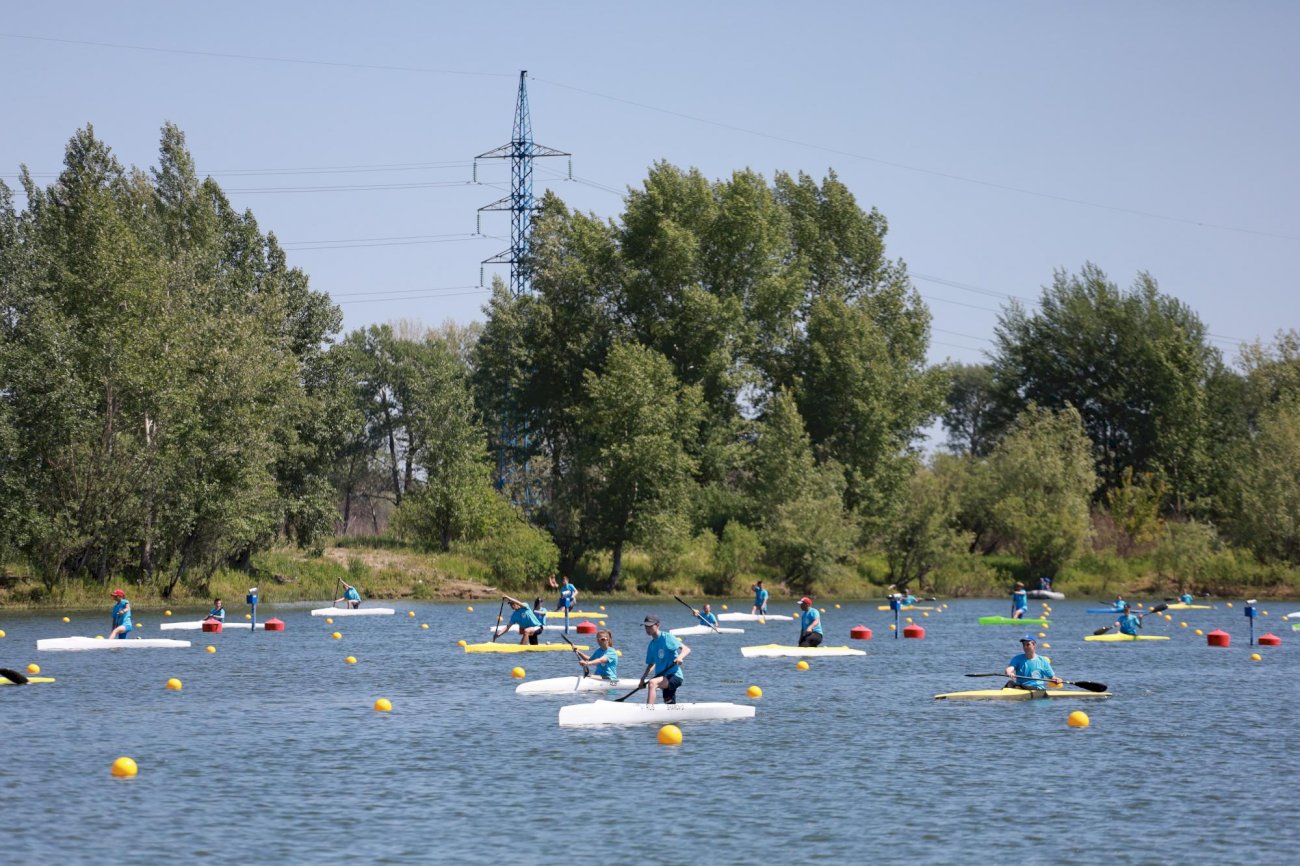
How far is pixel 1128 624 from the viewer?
43.8 meters

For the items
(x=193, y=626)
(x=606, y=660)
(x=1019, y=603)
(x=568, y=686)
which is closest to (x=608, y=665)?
(x=606, y=660)

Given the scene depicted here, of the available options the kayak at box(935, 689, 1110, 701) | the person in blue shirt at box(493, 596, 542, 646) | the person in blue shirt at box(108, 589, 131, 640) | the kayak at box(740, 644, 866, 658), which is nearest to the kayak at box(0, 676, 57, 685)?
the person in blue shirt at box(108, 589, 131, 640)

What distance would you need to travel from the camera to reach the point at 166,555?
53594 mm

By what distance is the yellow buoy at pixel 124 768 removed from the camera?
718 inches

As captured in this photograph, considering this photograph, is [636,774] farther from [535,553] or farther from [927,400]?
[927,400]

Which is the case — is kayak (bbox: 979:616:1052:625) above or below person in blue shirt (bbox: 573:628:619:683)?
below

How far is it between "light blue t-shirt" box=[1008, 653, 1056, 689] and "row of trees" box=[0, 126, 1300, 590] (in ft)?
108

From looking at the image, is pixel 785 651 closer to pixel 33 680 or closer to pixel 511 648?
pixel 511 648

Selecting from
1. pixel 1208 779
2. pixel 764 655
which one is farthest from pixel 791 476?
pixel 1208 779

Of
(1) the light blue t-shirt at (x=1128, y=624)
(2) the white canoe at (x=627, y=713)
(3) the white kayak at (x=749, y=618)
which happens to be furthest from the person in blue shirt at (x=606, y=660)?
(1) the light blue t-shirt at (x=1128, y=624)

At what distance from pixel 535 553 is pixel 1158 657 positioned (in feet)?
107

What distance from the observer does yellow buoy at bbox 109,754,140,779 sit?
18234mm

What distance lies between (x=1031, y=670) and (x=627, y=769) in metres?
11.2

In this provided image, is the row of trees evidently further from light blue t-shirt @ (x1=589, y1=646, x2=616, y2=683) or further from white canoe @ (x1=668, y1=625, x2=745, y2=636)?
light blue t-shirt @ (x1=589, y1=646, x2=616, y2=683)
